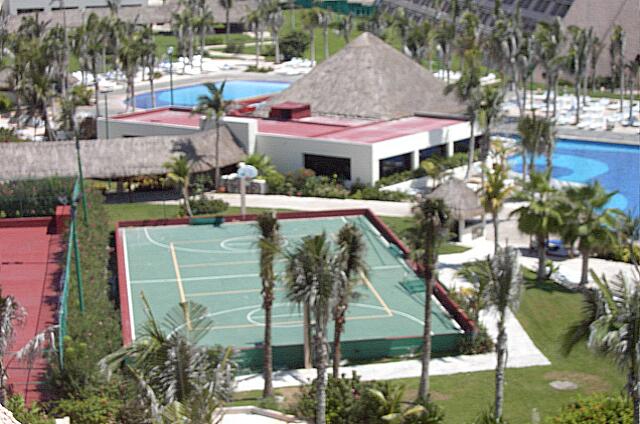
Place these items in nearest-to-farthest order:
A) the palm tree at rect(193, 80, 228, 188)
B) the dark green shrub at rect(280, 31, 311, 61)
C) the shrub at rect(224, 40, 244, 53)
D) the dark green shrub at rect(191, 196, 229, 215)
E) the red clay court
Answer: the red clay court, the dark green shrub at rect(191, 196, 229, 215), the palm tree at rect(193, 80, 228, 188), the dark green shrub at rect(280, 31, 311, 61), the shrub at rect(224, 40, 244, 53)

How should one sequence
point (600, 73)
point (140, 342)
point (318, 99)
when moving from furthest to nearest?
point (600, 73) → point (318, 99) → point (140, 342)

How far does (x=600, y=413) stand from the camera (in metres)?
23.6

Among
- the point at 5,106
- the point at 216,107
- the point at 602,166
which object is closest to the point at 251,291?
the point at 216,107

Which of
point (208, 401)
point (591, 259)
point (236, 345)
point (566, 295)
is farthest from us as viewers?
point (591, 259)

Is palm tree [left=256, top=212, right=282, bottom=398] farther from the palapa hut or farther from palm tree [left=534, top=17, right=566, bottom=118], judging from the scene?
palm tree [left=534, top=17, right=566, bottom=118]

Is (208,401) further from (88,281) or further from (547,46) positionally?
(547,46)

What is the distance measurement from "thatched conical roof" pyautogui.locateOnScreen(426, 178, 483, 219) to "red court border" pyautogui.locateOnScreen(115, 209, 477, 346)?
2.28 m

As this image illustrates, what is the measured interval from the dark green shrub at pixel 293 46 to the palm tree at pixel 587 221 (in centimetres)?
5755

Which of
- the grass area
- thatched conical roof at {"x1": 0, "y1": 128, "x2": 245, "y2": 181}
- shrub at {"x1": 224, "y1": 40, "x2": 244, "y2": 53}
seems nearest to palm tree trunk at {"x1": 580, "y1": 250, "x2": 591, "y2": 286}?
the grass area

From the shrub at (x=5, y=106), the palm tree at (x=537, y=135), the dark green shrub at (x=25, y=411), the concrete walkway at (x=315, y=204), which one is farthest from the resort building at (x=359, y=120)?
the dark green shrub at (x=25, y=411)

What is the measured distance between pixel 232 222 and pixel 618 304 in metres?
25.0

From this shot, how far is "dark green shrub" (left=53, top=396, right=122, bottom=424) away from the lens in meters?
23.9

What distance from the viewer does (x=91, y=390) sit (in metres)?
24.6

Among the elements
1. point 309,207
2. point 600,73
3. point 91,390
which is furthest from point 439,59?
point 91,390
